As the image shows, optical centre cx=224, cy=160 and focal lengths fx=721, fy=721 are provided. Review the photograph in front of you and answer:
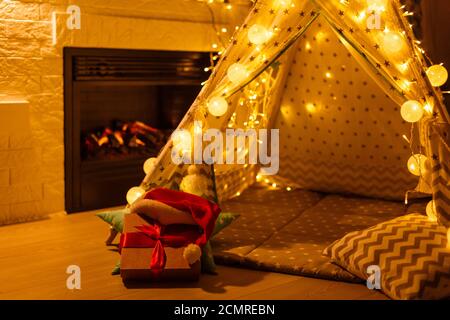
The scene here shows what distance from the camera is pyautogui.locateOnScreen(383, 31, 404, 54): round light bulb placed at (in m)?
2.88

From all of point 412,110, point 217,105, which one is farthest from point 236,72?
point 412,110

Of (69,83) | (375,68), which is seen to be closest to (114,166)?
(69,83)

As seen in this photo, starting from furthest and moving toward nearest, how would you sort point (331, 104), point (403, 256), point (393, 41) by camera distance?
point (331, 104), point (393, 41), point (403, 256)

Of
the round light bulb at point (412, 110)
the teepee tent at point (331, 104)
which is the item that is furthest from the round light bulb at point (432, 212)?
the round light bulb at point (412, 110)

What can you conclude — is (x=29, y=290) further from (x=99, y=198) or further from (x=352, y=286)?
(x=99, y=198)

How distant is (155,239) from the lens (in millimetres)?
2770

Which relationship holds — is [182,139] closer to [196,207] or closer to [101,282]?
[196,207]

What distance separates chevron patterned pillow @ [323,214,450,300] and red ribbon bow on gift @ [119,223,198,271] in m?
0.62

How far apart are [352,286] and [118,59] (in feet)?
6.86

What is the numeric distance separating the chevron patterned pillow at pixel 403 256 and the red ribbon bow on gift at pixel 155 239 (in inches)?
24.3

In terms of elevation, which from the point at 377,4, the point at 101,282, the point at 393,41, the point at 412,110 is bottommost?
the point at 101,282

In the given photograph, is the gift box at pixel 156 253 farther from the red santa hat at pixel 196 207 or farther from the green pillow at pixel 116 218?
the green pillow at pixel 116 218

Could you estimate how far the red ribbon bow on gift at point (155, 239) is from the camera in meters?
2.72

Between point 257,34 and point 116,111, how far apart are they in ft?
5.67
